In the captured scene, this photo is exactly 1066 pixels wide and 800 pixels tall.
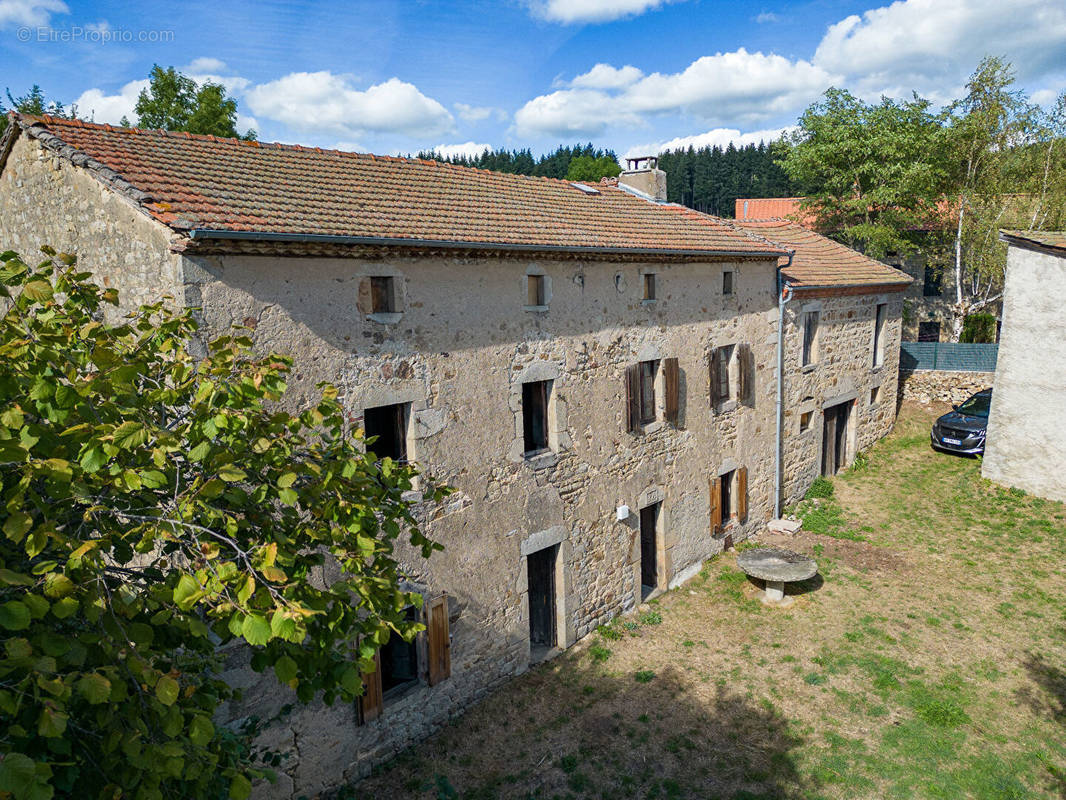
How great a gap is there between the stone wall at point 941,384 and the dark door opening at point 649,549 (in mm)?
13345

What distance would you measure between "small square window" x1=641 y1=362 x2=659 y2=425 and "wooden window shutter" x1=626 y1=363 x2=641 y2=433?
0.99ft

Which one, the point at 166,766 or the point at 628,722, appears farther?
the point at 628,722

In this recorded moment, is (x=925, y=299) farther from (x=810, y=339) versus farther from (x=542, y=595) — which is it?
(x=542, y=595)

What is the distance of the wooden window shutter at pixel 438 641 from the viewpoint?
849cm

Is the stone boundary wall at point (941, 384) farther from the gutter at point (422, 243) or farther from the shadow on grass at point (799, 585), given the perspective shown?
the gutter at point (422, 243)

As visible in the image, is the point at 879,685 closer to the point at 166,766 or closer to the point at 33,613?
the point at 166,766

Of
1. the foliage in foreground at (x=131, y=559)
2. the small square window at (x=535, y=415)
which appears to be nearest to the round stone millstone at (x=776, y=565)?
the small square window at (x=535, y=415)

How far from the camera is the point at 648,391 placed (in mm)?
11844

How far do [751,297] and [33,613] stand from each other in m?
13.0

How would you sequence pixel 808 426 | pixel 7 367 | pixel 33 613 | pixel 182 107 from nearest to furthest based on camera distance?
pixel 33 613
pixel 7 367
pixel 808 426
pixel 182 107

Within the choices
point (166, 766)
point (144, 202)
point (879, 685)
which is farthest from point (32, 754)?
point (879, 685)

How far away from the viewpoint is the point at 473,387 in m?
8.84

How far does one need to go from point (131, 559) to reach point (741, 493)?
12.1m

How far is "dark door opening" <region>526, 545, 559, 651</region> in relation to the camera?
34.5ft
